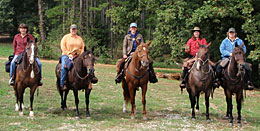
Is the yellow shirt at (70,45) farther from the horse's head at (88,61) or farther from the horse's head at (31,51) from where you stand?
the horse's head at (31,51)

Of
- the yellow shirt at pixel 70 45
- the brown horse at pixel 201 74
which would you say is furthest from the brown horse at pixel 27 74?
the brown horse at pixel 201 74

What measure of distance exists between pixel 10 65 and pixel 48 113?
2.23 meters

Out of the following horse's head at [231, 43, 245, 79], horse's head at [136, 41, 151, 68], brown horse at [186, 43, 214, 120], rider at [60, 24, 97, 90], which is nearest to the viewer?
horse's head at [231, 43, 245, 79]

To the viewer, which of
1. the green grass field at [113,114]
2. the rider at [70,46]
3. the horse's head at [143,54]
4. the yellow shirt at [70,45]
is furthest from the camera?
the yellow shirt at [70,45]

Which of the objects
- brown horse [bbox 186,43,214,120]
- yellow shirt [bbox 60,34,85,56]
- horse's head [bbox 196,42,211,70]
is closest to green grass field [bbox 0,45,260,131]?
brown horse [bbox 186,43,214,120]

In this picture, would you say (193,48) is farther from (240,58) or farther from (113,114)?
(113,114)

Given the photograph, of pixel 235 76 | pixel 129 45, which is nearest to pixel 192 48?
pixel 235 76

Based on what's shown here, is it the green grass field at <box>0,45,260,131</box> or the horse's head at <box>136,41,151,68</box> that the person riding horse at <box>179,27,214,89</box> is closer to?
the green grass field at <box>0,45,260,131</box>

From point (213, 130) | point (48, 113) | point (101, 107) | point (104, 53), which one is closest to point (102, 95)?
point (101, 107)

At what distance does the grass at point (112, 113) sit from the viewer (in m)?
9.55

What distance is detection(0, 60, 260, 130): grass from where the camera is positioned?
376 inches

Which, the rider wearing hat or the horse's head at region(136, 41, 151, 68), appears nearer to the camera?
the horse's head at region(136, 41, 151, 68)

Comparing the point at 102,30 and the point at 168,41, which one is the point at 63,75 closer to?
the point at 168,41

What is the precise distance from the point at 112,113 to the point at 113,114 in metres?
0.20
